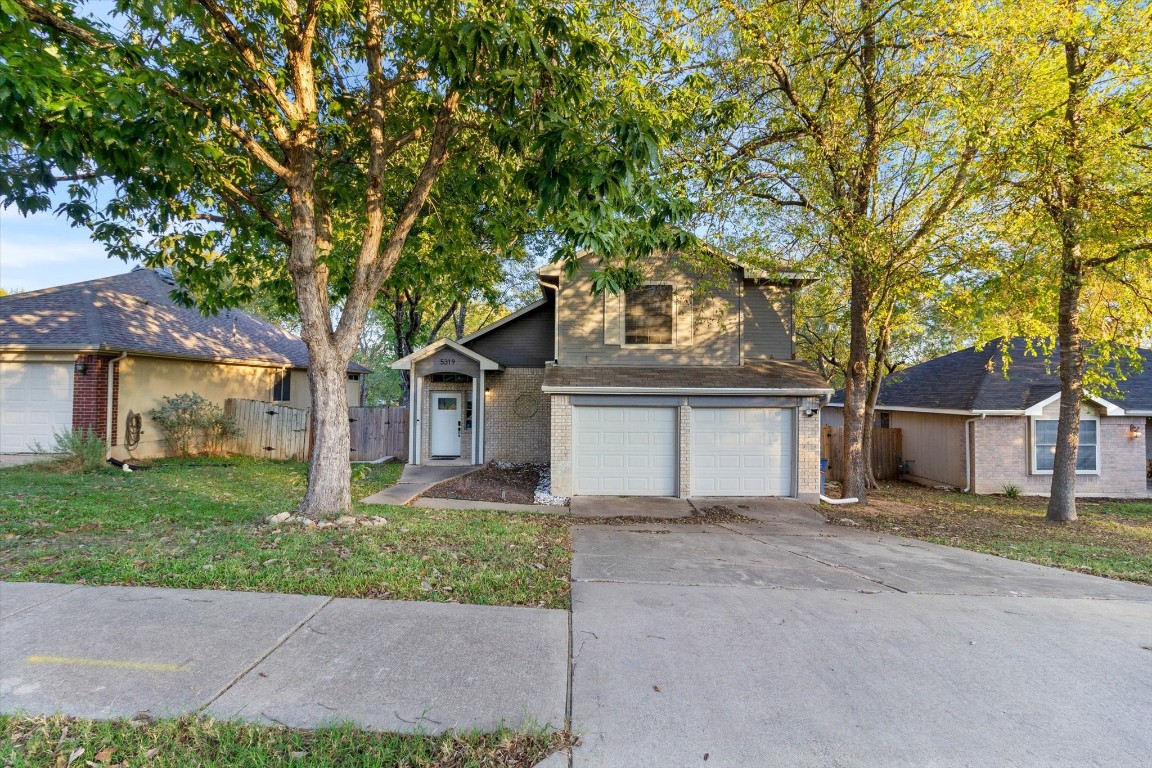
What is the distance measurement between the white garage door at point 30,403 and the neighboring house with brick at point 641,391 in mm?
7564

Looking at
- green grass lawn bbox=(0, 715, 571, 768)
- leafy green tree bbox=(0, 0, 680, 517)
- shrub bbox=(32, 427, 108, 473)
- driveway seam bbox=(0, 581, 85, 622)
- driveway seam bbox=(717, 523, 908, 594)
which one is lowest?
driveway seam bbox=(717, 523, 908, 594)

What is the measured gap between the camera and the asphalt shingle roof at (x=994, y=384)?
1412cm

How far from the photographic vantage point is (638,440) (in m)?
11.4

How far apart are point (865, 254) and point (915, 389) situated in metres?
10.7

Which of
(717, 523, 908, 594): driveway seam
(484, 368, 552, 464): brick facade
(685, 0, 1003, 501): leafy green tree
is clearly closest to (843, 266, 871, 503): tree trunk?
(685, 0, 1003, 501): leafy green tree

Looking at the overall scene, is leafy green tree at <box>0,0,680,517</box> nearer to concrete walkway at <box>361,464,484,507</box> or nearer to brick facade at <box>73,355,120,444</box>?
concrete walkway at <box>361,464,484,507</box>

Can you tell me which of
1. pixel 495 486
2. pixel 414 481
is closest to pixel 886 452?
pixel 495 486

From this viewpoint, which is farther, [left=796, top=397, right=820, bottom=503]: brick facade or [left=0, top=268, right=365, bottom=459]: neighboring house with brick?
[left=0, top=268, right=365, bottom=459]: neighboring house with brick

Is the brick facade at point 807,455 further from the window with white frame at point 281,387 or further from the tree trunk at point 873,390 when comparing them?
the window with white frame at point 281,387

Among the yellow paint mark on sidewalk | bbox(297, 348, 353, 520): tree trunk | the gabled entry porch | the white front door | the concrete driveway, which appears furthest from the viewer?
the white front door

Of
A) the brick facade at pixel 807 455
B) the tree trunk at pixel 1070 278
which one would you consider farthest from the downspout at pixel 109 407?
the tree trunk at pixel 1070 278

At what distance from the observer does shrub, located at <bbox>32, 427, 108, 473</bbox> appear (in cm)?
1139

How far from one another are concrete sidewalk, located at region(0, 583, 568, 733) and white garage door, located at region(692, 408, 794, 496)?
751cm

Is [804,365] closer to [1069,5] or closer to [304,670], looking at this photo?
[1069,5]
